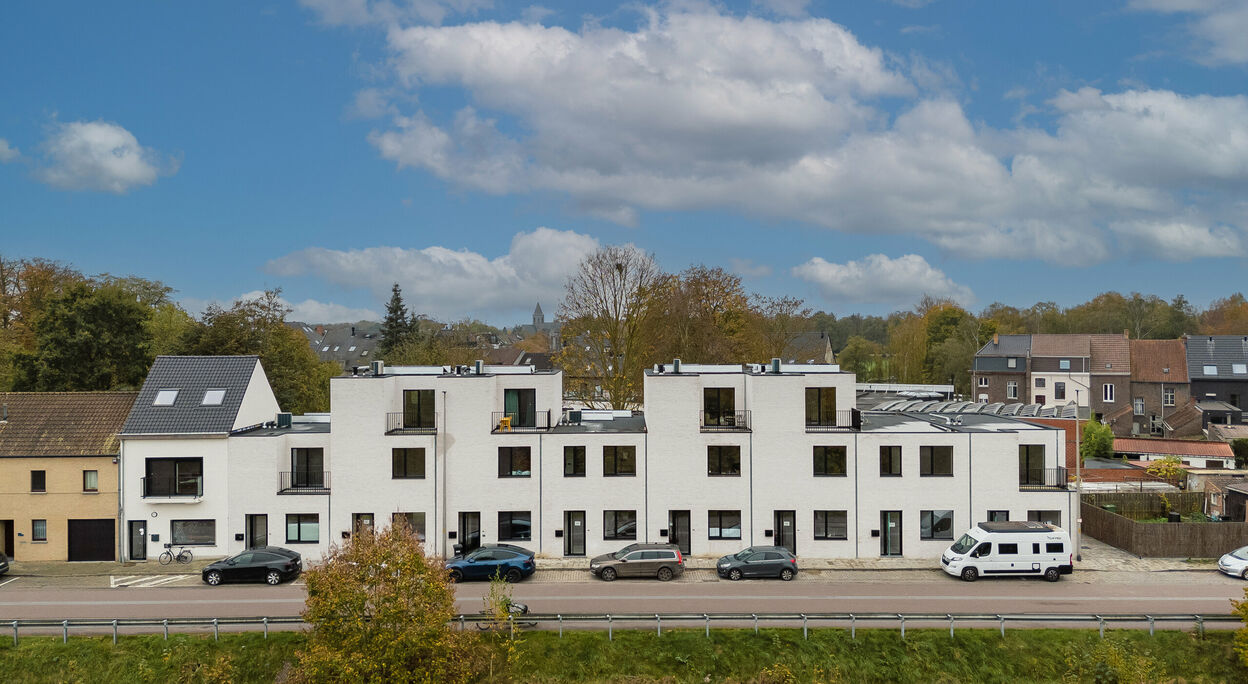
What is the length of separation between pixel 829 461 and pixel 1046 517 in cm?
886

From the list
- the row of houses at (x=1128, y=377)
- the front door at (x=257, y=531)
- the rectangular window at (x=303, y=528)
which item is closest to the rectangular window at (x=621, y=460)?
the rectangular window at (x=303, y=528)

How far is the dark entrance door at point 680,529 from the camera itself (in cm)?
3138

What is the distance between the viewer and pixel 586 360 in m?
51.4

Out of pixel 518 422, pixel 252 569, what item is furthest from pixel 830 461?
pixel 252 569

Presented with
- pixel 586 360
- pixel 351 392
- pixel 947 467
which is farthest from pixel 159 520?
pixel 947 467

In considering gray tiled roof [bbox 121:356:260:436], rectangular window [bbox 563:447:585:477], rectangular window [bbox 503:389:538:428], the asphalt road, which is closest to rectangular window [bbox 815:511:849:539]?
the asphalt road

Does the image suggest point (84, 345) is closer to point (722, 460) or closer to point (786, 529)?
point (722, 460)

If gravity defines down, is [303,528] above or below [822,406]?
below

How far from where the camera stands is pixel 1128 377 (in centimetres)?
6894

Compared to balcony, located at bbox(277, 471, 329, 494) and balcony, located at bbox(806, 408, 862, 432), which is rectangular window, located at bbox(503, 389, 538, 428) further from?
balcony, located at bbox(806, 408, 862, 432)

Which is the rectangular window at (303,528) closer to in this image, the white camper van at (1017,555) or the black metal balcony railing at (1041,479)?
the white camper van at (1017,555)

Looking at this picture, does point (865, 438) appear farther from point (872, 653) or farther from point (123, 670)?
point (123, 670)

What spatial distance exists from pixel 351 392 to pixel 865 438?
69.1 feet

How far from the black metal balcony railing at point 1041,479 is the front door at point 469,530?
22003mm
